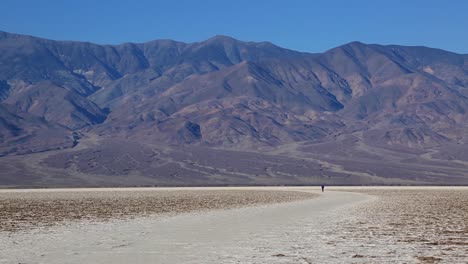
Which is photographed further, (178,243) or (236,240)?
(236,240)

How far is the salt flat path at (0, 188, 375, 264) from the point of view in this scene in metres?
19.6

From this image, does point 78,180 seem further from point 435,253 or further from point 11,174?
point 435,253

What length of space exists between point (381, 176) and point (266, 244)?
15903 cm

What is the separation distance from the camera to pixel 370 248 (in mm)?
21906

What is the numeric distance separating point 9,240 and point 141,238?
4.53 meters

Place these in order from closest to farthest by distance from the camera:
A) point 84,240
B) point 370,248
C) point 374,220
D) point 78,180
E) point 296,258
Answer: point 296,258 < point 370,248 < point 84,240 < point 374,220 < point 78,180

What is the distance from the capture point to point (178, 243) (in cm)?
2330

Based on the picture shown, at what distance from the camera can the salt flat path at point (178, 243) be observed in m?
19.6

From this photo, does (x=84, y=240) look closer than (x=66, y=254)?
No

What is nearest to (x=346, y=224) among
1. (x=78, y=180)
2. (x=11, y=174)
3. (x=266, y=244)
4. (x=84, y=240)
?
(x=266, y=244)

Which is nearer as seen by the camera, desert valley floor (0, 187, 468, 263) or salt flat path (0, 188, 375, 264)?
salt flat path (0, 188, 375, 264)

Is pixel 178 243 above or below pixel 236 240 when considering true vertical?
below

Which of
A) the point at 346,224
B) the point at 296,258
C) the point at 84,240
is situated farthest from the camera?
the point at 346,224

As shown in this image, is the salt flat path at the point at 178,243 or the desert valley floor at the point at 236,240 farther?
the desert valley floor at the point at 236,240
